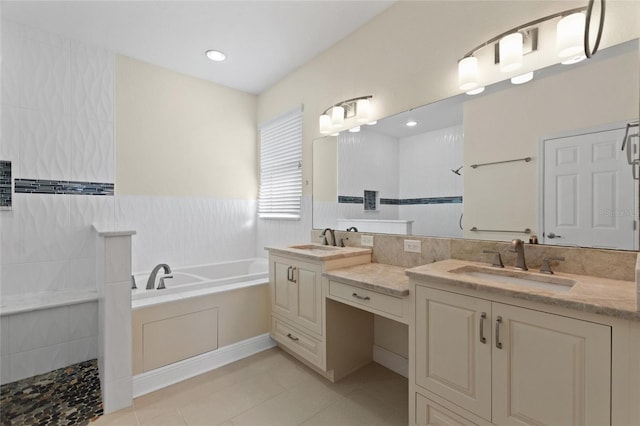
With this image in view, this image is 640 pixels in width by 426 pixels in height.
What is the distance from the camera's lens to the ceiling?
7.02 ft

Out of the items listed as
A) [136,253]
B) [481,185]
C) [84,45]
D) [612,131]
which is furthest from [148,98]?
[612,131]

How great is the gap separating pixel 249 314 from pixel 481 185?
2045 millimetres

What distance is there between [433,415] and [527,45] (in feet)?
6.33

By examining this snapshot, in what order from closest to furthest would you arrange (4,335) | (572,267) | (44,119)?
(572,267), (4,335), (44,119)

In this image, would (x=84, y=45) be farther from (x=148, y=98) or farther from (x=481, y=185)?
(x=481, y=185)

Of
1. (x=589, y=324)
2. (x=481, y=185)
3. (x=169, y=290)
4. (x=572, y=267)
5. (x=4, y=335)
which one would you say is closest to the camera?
(x=589, y=324)

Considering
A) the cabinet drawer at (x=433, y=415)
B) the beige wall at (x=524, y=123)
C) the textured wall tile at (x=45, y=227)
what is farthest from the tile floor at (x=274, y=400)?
the textured wall tile at (x=45, y=227)

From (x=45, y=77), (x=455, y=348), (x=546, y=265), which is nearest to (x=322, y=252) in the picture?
(x=455, y=348)

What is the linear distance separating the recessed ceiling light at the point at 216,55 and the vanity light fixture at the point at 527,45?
7.26 ft

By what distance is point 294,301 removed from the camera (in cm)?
222

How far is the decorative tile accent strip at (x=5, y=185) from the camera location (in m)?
2.26

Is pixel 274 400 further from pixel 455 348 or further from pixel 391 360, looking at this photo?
pixel 455 348

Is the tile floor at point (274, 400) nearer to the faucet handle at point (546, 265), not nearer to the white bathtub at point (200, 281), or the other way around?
the white bathtub at point (200, 281)

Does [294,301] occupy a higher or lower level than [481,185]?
lower
